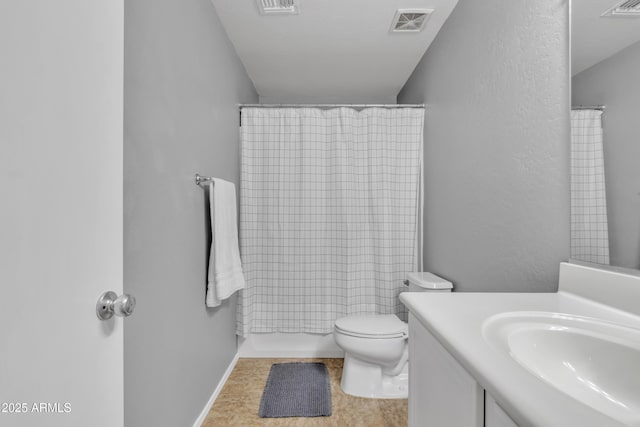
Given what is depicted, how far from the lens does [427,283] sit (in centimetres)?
198

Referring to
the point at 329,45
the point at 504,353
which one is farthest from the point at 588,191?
the point at 329,45

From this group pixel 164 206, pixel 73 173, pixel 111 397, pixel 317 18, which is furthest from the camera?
pixel 317 18

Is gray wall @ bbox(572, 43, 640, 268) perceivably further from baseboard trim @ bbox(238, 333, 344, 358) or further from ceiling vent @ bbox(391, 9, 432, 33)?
baseboard trim @ bbox(238, 333, 344, 358)

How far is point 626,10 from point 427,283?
4.94 ft

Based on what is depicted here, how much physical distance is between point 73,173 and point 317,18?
1.88 meters

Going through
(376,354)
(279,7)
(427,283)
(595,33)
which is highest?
(279,7)

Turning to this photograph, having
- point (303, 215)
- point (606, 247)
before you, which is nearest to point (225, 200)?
point (303, 215)

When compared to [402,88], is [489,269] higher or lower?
lower

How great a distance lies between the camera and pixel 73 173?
0.52m

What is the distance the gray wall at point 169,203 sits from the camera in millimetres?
1059

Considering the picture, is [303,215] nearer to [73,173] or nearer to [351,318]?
[351,318]

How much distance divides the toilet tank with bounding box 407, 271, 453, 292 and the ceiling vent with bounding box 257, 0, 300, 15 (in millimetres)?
1844

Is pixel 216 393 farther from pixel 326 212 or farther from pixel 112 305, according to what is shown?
pixel 112 305

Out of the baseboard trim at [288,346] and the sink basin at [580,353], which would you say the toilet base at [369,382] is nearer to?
the baseboard trim at [288,346]
